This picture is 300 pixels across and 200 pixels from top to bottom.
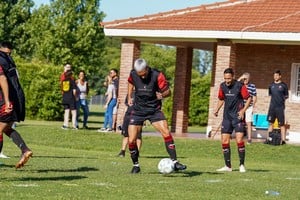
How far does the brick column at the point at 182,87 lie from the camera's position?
105ft

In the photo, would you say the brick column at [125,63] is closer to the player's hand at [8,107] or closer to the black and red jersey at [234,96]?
the black and red jersey at [234,96]

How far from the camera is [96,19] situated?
61.9 m

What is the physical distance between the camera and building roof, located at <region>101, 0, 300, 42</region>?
26672mm

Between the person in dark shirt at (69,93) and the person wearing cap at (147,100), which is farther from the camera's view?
the person in dark shirt at (69,93)

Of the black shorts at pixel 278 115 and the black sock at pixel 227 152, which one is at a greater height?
the black shorts at pixel 278 115

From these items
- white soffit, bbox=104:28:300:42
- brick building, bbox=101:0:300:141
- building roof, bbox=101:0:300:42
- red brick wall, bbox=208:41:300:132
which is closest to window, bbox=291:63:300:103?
brick building, bbox=101:0:300:141

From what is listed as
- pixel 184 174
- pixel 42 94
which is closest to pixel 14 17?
pixel 42 94

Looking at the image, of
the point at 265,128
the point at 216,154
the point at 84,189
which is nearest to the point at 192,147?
the point at 216,154

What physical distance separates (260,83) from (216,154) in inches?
237

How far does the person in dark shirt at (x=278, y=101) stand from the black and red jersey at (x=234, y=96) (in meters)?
8.00

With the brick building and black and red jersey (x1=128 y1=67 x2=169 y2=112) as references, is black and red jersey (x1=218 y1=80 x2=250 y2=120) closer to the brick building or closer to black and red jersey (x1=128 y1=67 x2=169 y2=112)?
black and red jersey (x1=128 y1=67 x2=169 y2=112)

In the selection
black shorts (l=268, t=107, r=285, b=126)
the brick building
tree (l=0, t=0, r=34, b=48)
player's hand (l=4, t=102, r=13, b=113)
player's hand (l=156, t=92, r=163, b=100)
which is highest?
tree (l=0, t=0, r=34, b=48)

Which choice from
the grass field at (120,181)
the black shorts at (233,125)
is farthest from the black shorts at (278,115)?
the black shorts at (233,125)

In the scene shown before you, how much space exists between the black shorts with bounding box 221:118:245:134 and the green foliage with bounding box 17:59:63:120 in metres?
24.5
